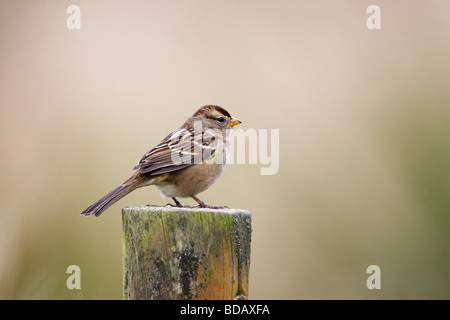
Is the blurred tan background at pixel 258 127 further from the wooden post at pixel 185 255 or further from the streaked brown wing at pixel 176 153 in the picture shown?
the wooden post at pixel 185 255

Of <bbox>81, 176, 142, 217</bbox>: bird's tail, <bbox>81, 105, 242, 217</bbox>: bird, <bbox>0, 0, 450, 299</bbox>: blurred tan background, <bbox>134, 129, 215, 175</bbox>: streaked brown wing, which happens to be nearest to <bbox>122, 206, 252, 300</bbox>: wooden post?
<bbox>81, 176, 142, 217</bbox>: bird's tail

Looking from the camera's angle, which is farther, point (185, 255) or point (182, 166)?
point (182, 166)

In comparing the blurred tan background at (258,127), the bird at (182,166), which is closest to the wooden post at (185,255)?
the bird at (182,166)

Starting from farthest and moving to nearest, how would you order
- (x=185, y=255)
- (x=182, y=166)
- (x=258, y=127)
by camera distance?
(x=258, y=127), (x=182, y=166), (x=185, y=255)

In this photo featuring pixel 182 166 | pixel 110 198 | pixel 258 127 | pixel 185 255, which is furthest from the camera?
pixel 258 127

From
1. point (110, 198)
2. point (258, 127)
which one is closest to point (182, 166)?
point (110, 198)

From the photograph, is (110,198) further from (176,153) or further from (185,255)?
(185,255)

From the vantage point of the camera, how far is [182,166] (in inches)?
209

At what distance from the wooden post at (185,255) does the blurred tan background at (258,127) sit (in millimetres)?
3299

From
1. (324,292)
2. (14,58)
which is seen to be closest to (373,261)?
(324,292)

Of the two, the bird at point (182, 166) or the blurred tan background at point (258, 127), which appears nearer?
the bird at point (182, 166)

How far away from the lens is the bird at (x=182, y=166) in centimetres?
513

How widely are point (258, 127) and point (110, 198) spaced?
3545 millimetres

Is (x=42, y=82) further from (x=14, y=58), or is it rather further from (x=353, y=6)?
(x=353, y=6)
